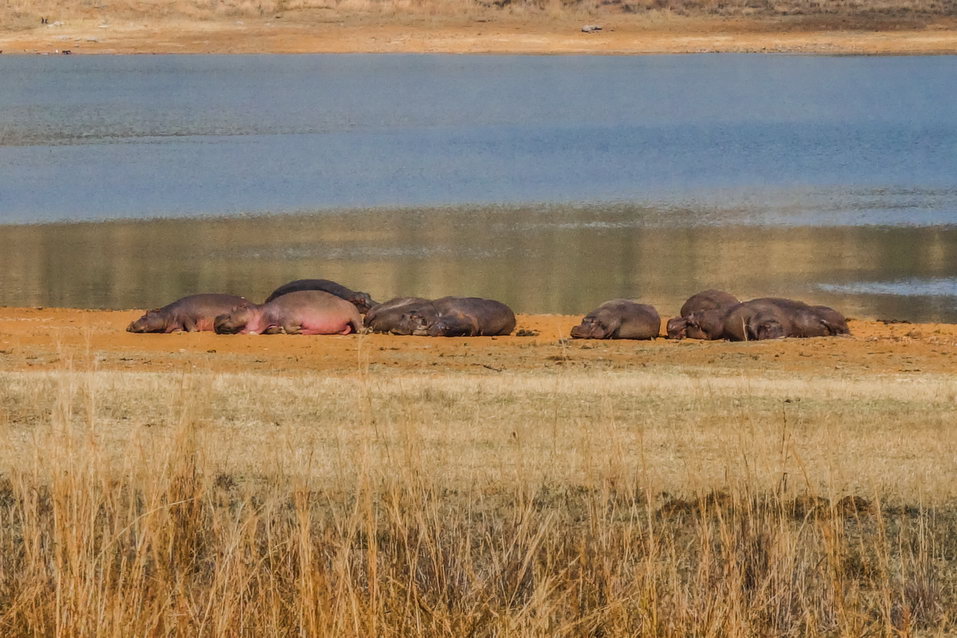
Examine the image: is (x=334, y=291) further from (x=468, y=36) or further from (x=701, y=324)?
(x=468, y=36)

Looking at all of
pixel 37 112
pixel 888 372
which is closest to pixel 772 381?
pixel 888 372

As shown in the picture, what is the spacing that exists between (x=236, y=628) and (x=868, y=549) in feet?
10.0

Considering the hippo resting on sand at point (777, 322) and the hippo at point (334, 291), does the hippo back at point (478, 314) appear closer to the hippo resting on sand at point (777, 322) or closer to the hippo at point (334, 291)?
the hippo at point (334, 291)

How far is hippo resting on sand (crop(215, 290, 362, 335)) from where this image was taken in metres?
17.8

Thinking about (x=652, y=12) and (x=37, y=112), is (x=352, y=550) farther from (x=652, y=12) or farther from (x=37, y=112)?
(x=652, y=12)

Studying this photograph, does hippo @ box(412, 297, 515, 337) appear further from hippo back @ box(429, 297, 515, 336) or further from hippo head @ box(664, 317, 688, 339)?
hippo head @ box(664, 317, 688, 339)

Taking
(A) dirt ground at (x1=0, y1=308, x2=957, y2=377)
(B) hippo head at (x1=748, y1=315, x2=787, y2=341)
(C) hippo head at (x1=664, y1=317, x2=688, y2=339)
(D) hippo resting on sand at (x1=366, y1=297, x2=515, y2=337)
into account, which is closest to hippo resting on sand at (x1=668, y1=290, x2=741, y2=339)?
(C) hippo head at (x1=664, y1=317, x2=688, y2=339)

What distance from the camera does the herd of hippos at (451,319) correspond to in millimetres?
17734

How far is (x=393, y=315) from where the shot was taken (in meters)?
18.1

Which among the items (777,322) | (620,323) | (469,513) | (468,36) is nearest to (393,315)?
(620,323)

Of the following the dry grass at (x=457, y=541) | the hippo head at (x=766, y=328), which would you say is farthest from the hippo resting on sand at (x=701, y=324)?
the dry grass at (x=457, y=541)

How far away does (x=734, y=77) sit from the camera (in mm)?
87625

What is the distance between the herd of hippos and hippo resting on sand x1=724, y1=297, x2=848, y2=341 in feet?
0.04

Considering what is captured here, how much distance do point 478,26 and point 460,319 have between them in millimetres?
95700
